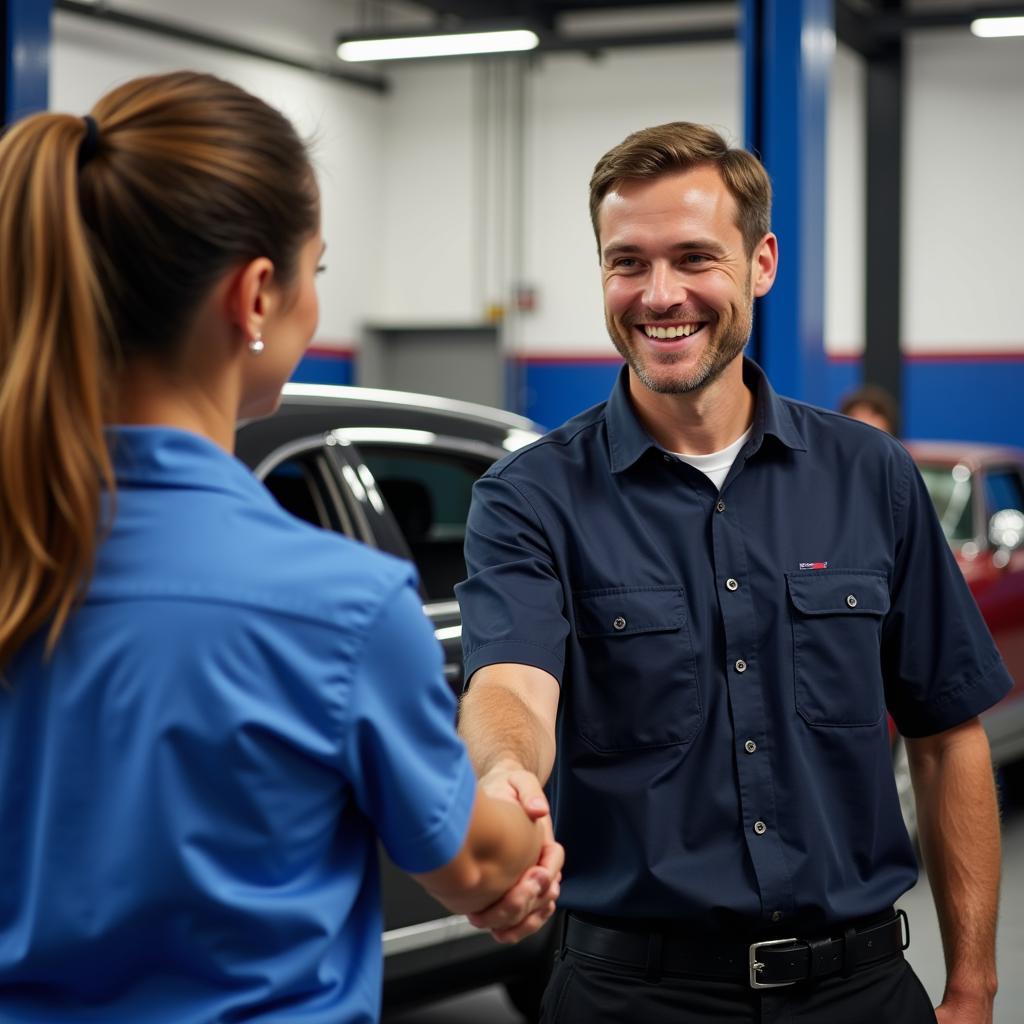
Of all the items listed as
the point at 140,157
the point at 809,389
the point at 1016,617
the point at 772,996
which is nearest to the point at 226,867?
the point at 140,157

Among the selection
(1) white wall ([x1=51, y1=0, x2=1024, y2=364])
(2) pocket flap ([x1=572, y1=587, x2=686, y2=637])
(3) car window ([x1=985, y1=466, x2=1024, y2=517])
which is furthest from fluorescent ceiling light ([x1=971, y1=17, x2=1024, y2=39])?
(2) pocket flap ([x1=572, y1=587, x2=686, y2=637])

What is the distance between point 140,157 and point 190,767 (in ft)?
1.61

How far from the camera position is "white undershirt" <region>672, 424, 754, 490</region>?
2.13m

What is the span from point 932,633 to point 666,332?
1.82 feet

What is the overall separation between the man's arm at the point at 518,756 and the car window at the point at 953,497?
4894 mm

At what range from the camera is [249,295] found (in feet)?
4.23

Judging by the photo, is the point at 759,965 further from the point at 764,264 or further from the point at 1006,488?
the point at 1006,488

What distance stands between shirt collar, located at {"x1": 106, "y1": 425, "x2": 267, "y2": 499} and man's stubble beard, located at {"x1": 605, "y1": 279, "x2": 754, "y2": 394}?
929 mm

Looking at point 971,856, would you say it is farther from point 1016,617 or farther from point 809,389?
point 1016,617

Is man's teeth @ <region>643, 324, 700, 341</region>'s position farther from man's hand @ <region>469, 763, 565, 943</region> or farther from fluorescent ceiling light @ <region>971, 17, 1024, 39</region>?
fluorescent ceiling light @ <region>971, 17, 1024, 39</region>

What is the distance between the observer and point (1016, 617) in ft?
21.3

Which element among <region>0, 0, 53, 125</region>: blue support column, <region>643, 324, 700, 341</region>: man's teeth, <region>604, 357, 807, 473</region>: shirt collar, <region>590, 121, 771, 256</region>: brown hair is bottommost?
<region>604, 357, 807, 473</region>: shirt collar

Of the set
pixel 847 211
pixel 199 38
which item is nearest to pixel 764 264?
pixel 199 38

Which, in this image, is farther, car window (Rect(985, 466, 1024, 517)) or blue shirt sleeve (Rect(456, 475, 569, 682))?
car window (Rect(985, 466, 1024, 517))
